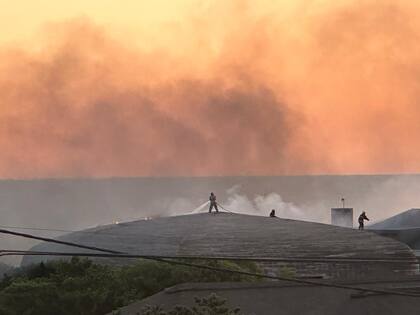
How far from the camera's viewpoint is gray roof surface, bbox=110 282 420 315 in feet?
69.5

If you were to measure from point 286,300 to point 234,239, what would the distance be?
26.5 metres

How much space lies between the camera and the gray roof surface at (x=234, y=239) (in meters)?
46.4

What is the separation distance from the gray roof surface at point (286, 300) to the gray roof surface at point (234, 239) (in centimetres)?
2285

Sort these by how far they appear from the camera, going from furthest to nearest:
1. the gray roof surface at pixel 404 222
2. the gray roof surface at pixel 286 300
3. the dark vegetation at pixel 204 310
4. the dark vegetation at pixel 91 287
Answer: the gray roof surface at pixel 404 222 → the dark vegetation at pixel 91 287 → the gray roof surface at pixel 286 300 → the dark vegetation at pixel 204 310

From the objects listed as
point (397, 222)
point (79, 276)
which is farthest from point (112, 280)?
point (397, 222)

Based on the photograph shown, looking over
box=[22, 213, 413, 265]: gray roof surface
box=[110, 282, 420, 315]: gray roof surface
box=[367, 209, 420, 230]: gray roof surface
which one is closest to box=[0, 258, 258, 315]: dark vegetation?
box=[110, 282, 420, 315]: gray roof surface

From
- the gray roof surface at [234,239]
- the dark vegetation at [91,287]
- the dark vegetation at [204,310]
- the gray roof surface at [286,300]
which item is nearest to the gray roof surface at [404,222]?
the gray roof surface at [234,239]

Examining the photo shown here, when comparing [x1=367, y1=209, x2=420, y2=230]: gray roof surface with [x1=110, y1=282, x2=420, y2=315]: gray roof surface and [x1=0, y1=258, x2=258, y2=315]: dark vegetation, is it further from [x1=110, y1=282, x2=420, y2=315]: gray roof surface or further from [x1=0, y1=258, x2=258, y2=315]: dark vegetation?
[x1=110, y1=282, x2=420, y2=315]: gray roof surface

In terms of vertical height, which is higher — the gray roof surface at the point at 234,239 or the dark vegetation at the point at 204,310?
the gray roof surface at the point at 234,239

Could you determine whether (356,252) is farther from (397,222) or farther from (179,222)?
(397,222)

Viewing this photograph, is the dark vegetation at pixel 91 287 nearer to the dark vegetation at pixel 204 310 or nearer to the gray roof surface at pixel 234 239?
the gray roof surface at pixel 234 239

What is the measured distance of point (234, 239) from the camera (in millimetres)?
48094

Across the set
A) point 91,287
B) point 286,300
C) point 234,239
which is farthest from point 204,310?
point 234,239

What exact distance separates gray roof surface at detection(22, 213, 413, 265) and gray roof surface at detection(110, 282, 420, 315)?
2285cm
